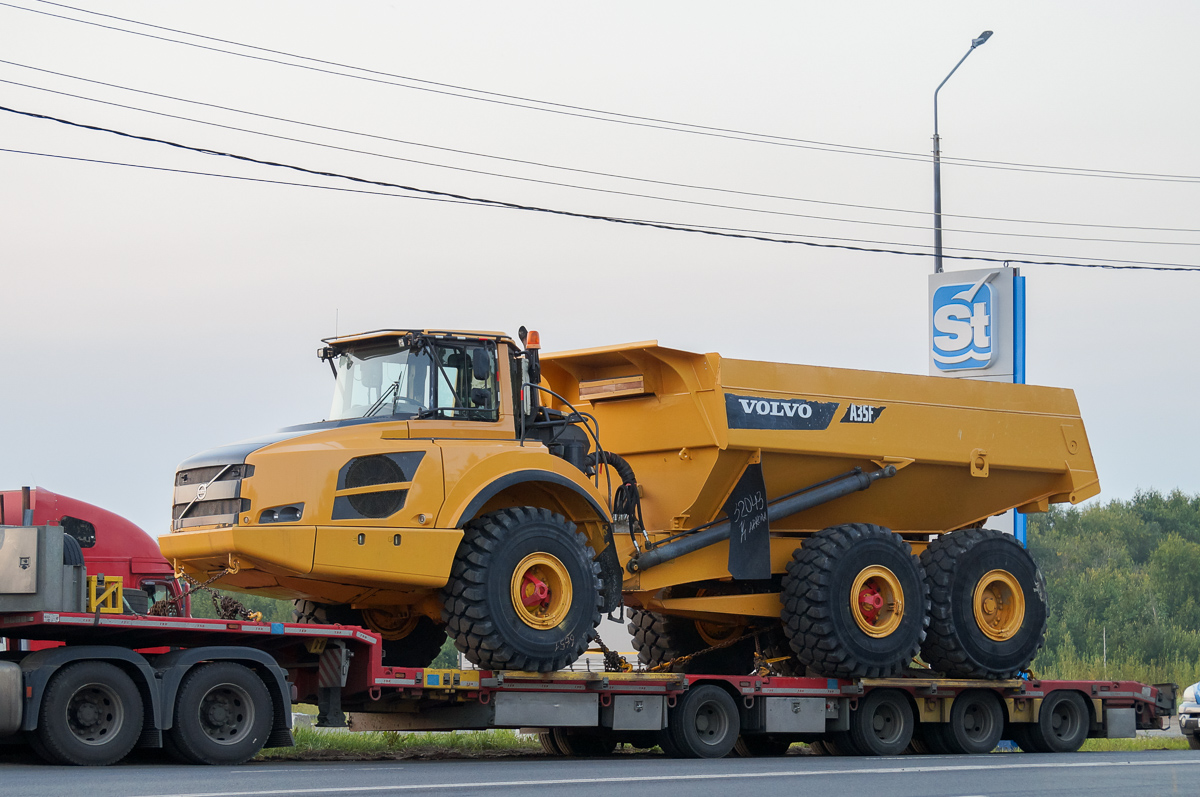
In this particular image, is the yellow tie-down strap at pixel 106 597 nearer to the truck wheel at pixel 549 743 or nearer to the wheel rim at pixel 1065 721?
the truck wheel at pixel 549 743

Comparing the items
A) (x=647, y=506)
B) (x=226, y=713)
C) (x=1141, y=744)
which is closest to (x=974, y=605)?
(x=647, y=506)

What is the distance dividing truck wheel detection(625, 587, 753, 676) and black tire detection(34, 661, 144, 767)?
717cm

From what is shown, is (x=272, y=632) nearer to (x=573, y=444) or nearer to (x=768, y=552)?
(x=573, y=444)

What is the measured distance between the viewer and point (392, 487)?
40.5 ft

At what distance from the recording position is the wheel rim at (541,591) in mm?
12836

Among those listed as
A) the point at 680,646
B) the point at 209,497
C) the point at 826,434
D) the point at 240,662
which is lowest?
the point at 680,646

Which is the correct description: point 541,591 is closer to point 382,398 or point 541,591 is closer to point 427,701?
point 427,701

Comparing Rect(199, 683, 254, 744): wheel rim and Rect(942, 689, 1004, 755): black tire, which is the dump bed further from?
Rect(199, 683, 254, 744): wheel rim

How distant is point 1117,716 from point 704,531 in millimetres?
6144

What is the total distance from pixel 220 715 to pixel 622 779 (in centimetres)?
346

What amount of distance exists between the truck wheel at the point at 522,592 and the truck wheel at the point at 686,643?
12.8ft

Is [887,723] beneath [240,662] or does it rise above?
beneath

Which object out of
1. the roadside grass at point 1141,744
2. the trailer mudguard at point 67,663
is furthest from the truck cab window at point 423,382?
the roadside grass at point 1141,744

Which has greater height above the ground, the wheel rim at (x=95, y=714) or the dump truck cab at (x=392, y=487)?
the dump truck cab at (x=392, y=487)
